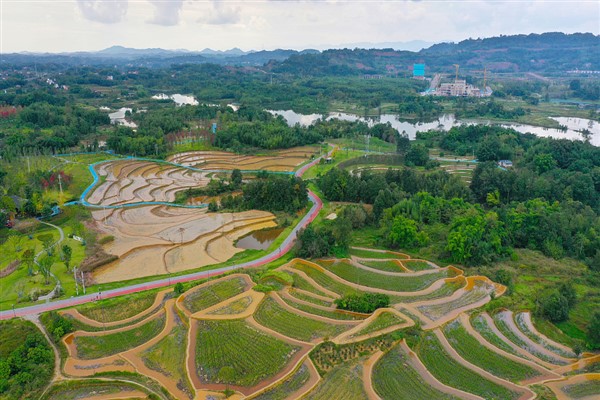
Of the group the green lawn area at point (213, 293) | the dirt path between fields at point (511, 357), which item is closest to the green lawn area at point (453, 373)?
the dirt path between fields at point (511, 357)

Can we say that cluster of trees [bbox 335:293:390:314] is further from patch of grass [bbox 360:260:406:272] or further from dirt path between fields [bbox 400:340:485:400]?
patch of grass [bbox 360:260:406:272]

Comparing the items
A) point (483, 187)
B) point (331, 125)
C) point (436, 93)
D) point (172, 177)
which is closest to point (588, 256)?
point (483, 187)

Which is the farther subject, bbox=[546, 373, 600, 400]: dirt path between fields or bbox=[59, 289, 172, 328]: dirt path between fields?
bbox=[59, 289, 172, 328]: dirt path between fields

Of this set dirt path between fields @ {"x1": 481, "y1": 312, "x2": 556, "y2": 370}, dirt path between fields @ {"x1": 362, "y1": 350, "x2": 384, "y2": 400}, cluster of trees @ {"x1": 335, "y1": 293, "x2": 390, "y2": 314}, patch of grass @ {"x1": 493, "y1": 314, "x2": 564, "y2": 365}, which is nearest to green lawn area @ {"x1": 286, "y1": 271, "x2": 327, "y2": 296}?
cluster of trees @ {"x1": 335, "y1": 293, "x2": 390, "y2": 314}

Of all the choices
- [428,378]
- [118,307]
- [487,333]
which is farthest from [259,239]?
[428,378]

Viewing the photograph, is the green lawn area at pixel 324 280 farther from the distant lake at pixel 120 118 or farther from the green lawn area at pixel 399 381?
the distant lake at pixel 120 118

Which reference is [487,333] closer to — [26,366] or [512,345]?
[512,345]
